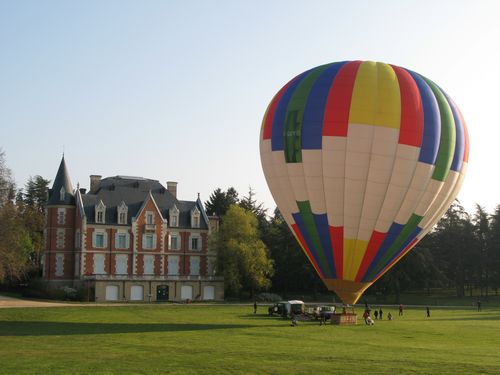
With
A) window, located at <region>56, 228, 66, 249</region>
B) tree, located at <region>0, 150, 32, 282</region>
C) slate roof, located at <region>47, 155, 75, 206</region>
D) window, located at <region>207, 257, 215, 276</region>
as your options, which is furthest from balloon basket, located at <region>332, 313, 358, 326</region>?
slate roof, located at <region>47, 155, 75, 206</region>

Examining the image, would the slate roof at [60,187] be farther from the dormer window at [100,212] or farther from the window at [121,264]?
the window at [121,264]

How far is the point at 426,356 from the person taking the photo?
1000 inches

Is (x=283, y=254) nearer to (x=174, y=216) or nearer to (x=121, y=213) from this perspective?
(x=174, y=216)

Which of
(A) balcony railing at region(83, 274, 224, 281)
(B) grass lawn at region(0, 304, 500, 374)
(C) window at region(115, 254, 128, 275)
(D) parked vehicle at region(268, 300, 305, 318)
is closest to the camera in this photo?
(B) grass lawn at region(0, 304, 500, 374)

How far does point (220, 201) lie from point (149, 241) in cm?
3594

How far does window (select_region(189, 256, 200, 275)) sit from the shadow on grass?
35.9 meters

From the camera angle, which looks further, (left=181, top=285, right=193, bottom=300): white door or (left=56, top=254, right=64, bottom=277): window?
(left=181, top=285, right=193, bottom=300): white door

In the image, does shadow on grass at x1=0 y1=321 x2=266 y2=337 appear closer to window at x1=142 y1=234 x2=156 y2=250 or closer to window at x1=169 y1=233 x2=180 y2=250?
window at x1=142 y1=234 x2=156 y2=250

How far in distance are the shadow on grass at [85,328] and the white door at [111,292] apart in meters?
28.9

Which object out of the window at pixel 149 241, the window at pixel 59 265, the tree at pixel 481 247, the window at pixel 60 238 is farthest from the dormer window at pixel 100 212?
the tree at pixel 481 247

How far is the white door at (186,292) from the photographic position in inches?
2854

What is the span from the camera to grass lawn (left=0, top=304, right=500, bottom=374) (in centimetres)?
2181

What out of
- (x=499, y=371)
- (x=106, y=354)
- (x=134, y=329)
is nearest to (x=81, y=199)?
(x=134, y=329)

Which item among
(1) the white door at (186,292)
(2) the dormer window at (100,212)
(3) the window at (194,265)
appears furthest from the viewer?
(3) the window at (194,265)
